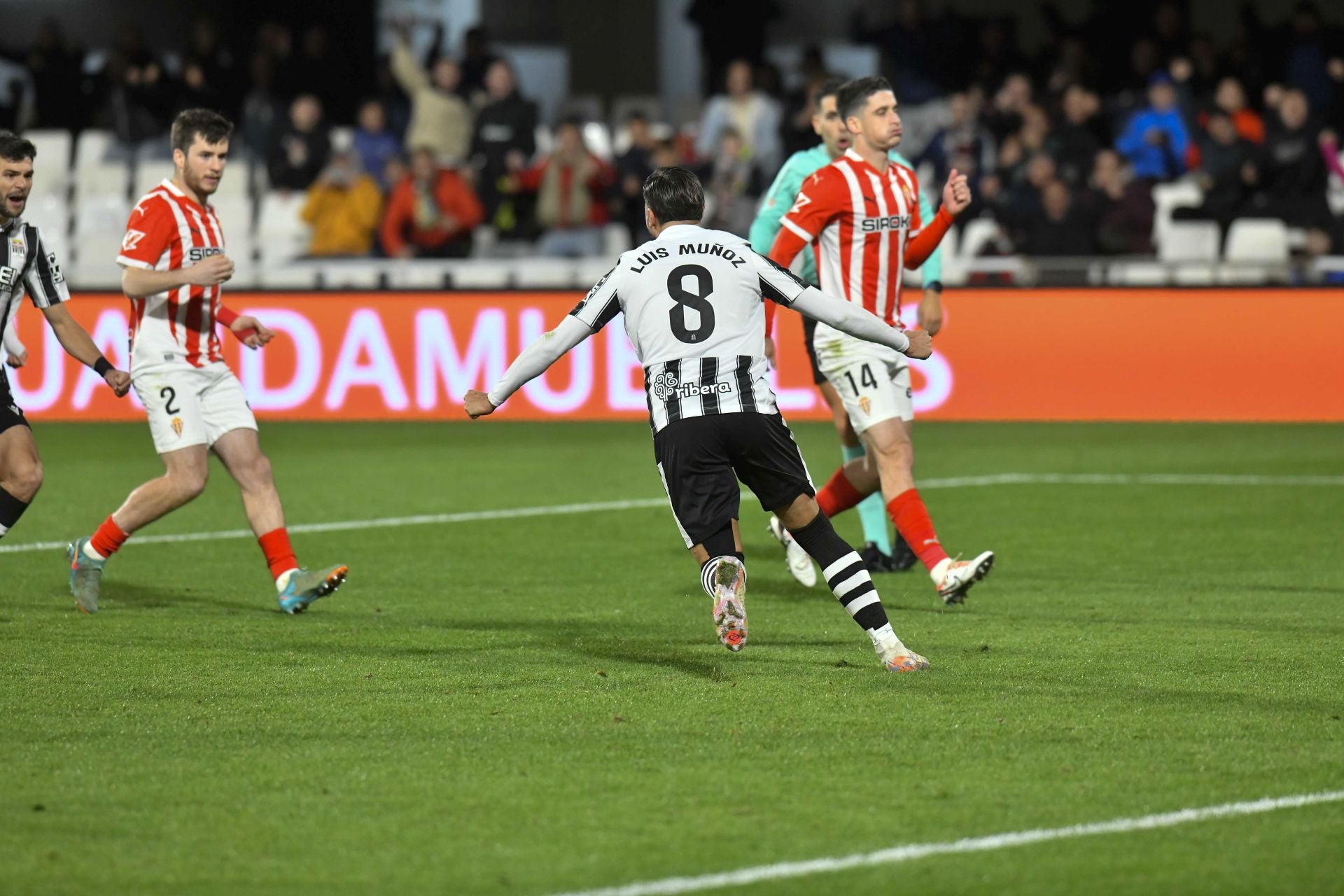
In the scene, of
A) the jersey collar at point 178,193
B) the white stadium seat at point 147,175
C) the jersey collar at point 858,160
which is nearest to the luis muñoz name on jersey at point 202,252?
the jersey collar at point 178,193

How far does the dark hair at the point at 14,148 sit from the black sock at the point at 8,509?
1.41 m

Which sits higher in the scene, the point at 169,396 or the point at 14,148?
the point at 14,148

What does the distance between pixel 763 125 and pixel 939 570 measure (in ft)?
42.5

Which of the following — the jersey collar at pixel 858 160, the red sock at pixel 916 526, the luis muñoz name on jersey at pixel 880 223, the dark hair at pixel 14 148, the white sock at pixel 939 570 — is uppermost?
the dark hair at pixel 14 148

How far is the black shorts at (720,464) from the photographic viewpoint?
22.9 ft

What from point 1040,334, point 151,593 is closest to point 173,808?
point 151,593

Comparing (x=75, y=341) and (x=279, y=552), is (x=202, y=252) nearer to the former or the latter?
(x=75, y=341)

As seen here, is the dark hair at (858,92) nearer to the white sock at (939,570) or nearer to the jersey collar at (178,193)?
the white sock at (939,570)

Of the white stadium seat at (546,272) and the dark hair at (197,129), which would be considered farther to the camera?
the white stadium seat at (546,272)

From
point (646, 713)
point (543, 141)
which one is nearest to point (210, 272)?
point (646, 713)

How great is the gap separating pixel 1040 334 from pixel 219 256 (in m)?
9.86

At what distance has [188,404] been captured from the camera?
28.3 feet

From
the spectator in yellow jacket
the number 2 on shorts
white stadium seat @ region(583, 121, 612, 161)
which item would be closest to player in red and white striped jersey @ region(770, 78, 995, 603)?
the number 2 on shorts

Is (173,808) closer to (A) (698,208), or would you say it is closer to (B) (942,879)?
(B) (942,879)
